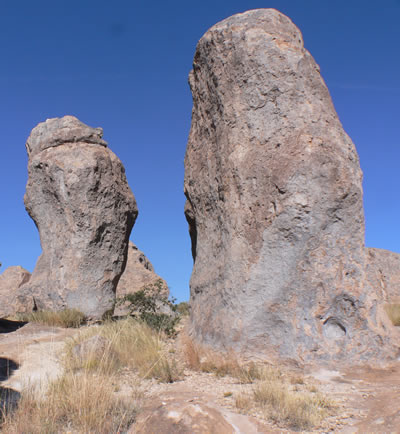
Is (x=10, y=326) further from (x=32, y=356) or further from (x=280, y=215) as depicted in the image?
(x=280, y=215)

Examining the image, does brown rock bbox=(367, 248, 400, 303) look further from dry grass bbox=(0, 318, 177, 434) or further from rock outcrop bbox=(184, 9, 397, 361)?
dry grass bbox=(0, 318, 177, 434)

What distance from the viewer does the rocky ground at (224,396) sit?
354 cm

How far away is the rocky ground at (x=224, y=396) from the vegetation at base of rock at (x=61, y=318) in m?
2.58

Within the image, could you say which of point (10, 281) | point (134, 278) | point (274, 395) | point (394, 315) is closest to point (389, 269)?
point (394, 315)

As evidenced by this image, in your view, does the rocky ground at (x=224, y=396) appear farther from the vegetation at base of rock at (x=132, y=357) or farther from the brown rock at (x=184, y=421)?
the vegetation at base of rock at (x=132, y=357)

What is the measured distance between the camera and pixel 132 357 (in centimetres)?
582

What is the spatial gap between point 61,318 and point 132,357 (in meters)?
3.83

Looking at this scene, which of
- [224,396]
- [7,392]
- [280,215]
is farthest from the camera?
[280,215]

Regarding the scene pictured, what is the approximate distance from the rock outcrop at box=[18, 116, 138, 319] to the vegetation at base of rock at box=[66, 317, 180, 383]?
3176mm

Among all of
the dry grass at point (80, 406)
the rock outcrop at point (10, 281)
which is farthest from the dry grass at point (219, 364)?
the rock outcrop at point (10, 281)

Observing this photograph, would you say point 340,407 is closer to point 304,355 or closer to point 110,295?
point 304,355

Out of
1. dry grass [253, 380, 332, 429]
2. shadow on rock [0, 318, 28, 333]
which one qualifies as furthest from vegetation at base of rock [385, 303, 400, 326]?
shadow on rock [0, 318, 28, 333]

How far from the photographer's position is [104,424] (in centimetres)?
360

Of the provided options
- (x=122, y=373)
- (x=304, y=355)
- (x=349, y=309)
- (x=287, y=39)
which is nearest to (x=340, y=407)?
(x=304, y=355)
